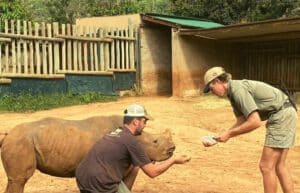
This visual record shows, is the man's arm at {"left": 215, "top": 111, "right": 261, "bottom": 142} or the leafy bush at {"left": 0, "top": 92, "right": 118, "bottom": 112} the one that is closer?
the man's arm at {"left": 215, "top": 111, "right": 261, "bottom": 142}

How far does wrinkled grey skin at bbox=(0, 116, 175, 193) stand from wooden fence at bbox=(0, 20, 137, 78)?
9.89 m

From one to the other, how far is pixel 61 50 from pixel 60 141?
11.4m

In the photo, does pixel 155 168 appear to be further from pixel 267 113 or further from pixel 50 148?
pixel 267 113

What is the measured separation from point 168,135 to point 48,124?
122cm

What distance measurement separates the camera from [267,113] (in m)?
5.75

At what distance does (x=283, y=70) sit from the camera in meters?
19.2

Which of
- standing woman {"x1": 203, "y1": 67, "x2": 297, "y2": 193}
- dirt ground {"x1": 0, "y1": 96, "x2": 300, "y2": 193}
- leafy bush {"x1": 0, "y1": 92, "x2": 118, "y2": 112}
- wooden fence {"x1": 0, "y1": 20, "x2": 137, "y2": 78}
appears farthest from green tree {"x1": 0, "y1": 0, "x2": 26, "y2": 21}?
standing woman {"x1": 203, "y1": 67, "x2": 297, "y2": 193}

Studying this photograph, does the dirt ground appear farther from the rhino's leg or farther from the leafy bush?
the rhino's leg

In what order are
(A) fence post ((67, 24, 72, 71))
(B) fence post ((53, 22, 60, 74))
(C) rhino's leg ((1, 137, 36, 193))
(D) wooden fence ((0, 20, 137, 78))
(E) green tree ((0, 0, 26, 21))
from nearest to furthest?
1. (C) rhino's leg ((1, 137, 36, 193))
2. (D) wooden fence ((0, 20, 137, 78))
3. (B) fence post ((53, 22, 60, 74))
4. (A) fence post ((67, 24, 72, 71))
5. (E) green tree ((0, 0, 26, 21))

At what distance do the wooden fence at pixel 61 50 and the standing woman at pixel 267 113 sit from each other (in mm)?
10612

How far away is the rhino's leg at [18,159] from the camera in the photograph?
5410mm

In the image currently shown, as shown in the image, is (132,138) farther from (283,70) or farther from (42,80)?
(283,70)

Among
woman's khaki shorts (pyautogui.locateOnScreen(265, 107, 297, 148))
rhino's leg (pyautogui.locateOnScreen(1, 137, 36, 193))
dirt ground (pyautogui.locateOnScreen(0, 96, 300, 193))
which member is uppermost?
woman's khaki shorts (pyautogui.locateOnScreen(265, 107, 297, 148))

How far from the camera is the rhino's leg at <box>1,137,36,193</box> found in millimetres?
5410
